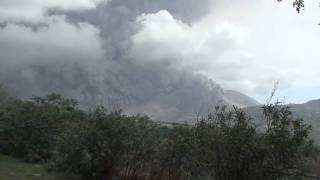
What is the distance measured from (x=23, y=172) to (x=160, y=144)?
546cm

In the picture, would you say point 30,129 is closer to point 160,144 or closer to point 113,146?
point 113,146

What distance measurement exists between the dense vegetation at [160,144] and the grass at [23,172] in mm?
643

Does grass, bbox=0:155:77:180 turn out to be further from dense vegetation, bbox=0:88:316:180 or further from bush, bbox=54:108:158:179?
bush, bbox=54:108:158:179

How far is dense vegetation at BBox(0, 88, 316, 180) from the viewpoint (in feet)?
42.9

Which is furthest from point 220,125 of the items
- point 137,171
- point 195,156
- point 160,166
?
point 137,171

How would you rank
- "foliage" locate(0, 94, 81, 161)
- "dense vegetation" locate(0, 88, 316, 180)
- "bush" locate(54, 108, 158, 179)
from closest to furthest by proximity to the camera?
"dense vegetation" locate(0, 88, 316, 180) → "bush" locate(54, 108, 158, 179) → "foliage" locate(0, 94, 81, 161)

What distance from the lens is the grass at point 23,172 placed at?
17656 mm

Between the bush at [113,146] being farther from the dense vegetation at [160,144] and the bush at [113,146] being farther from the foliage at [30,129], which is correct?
the foliage at [30,129]

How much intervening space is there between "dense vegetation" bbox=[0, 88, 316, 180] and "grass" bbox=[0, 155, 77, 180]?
0.64m

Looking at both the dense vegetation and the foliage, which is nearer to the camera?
the dense vegetation

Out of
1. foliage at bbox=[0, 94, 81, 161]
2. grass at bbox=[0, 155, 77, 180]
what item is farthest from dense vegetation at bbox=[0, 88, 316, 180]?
grass at bbox=[0, 155, 77, 180]

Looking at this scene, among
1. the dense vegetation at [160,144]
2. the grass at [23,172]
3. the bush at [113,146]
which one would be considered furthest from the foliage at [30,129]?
the bush at [113,146]

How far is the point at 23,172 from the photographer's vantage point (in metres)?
19.0

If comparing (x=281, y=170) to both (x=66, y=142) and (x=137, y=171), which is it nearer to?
(x=137, y=171)
